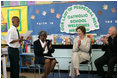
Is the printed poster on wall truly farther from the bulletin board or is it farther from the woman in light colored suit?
the woman in light colored suit

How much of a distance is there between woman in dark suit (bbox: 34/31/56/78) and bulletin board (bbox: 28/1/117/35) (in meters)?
0.97

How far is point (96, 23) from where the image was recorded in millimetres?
4242

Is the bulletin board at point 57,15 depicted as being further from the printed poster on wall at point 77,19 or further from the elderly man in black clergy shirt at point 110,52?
the elderly man in black clergy shirt at point 110,52

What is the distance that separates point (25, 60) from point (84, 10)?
7.23 feet

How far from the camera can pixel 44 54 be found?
355 centimetres

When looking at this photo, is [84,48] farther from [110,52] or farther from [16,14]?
[16,14]

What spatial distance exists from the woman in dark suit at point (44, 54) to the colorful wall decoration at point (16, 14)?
51.4 inches

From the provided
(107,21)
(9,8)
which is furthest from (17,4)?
(107,21)

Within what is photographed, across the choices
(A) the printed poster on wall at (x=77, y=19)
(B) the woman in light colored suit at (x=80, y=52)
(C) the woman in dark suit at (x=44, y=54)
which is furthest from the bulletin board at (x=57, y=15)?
(C) the woman in dark suit at (x=44, y=54)

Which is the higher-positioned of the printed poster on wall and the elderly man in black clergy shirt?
the printed poster on wall

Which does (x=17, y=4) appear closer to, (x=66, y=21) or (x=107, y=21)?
(x=66, y=21)

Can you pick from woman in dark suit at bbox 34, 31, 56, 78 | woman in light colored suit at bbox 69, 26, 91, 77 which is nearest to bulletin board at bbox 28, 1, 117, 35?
woman in light colored suit at bbox 69, 26, 91, 77

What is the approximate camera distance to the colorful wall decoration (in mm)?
4688

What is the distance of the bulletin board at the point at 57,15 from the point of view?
13.6ft
